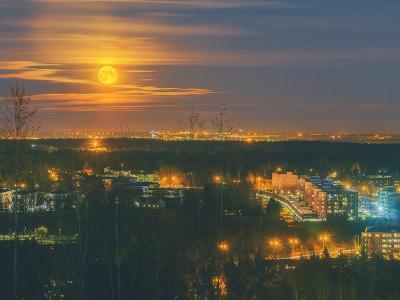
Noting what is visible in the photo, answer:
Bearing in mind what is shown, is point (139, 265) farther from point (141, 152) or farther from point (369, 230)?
point (141, 152)

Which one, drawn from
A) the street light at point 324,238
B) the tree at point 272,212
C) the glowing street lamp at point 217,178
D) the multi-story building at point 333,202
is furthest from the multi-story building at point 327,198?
the street light at point 324,238

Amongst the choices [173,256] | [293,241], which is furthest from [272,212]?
[173,256]

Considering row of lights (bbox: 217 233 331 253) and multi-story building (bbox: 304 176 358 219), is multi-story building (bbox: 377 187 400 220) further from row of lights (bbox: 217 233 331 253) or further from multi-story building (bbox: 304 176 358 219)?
row of lights (bbox: 217 233 331 253)

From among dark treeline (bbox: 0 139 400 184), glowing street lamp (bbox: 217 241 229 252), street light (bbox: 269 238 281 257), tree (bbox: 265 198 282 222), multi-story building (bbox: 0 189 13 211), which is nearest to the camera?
glowing street lamp (bbox: 217 241 229 252)

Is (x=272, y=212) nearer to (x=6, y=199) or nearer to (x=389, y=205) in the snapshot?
(x=389, y=205)

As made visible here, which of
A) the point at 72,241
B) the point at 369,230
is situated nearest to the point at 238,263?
the point at 72,241

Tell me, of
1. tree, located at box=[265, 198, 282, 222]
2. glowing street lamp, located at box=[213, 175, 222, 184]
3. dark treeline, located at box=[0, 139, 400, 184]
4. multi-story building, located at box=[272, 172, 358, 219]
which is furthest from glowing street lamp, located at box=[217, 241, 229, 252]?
dark treeline, located at box=[0, 139, 400, 184]
